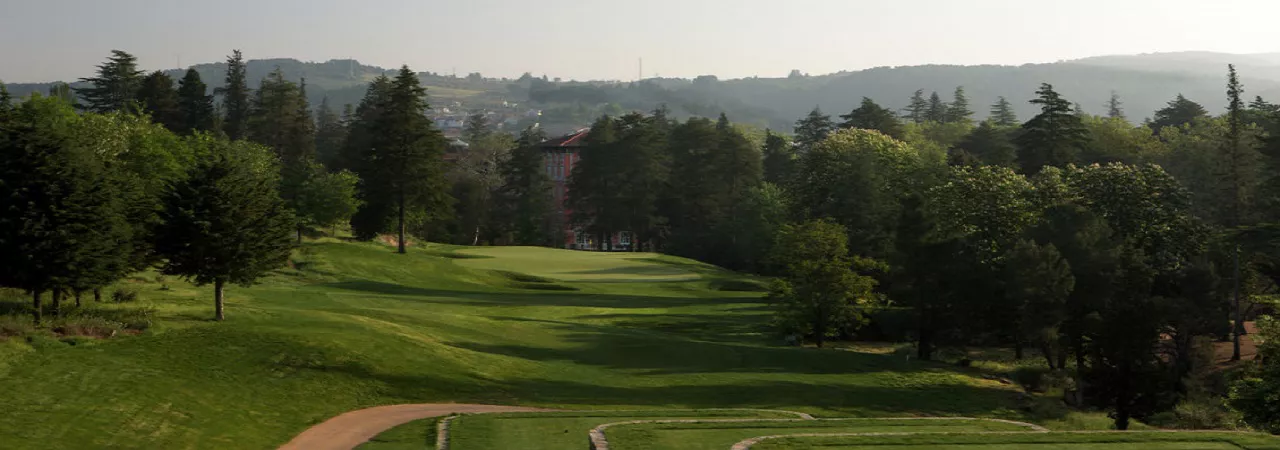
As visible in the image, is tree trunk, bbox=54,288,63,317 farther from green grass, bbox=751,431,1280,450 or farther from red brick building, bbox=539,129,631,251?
red brick building, bbox=539,129,631,251

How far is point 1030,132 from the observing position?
291 feet

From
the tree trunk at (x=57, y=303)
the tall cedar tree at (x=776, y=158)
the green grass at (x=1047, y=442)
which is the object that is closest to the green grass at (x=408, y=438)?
the green grass at (x=1047, y=442)

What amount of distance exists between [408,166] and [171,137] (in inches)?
758

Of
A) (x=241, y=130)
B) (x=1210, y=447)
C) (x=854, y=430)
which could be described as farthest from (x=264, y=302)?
(x=241, y=130)

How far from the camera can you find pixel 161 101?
108 metres

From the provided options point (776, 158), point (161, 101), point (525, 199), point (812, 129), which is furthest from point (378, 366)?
point (812, 129)

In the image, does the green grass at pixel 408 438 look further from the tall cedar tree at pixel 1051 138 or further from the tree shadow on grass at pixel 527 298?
the tall cedar tree at pixel 1051 138

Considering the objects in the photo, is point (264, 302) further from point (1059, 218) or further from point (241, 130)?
point (241, 130)

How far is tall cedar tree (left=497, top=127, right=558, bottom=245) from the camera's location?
134 metres

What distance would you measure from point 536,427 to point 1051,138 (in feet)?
232

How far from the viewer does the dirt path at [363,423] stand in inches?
1124

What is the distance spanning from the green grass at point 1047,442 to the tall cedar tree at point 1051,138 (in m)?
68.0

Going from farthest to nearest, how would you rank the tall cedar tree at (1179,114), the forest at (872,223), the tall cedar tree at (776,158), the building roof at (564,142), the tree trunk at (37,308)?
the building roof at (564,142) → the tall cedar tree at (1179,114) → the tall cedar tree at (776,158) → the forest at (872,223) → the tree trunk at (37,308)

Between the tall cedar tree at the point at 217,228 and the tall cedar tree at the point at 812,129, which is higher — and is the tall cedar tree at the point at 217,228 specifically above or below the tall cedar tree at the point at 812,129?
below
